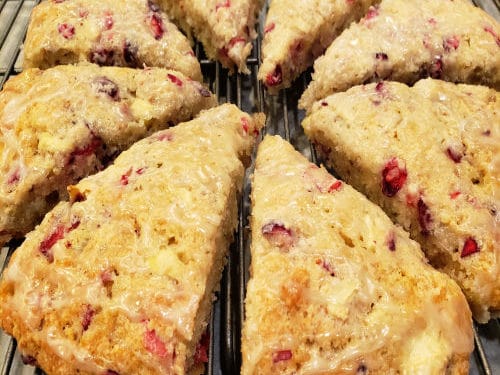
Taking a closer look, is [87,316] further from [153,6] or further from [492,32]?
[492,32]

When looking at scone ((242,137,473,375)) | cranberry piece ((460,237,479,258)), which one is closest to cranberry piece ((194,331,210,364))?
scone ((242,137,473,375))

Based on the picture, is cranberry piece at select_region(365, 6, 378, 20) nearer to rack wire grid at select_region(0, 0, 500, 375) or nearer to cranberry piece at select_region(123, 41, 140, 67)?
rack wire grid at select_region(0, 0, 500, 375)

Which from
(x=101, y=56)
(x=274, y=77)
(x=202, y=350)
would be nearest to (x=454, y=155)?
(x=274, y=77)

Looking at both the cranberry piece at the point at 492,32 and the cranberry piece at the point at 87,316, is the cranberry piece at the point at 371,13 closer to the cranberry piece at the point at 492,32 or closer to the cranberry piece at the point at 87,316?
the cranberry piece at the point at 492,32

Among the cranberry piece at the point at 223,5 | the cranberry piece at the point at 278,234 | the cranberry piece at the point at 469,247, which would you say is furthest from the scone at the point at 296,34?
the cranberry piece at the point at 469,247

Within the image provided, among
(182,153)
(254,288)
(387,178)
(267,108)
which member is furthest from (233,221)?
(267,108)

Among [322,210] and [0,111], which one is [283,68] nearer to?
[322,210]
